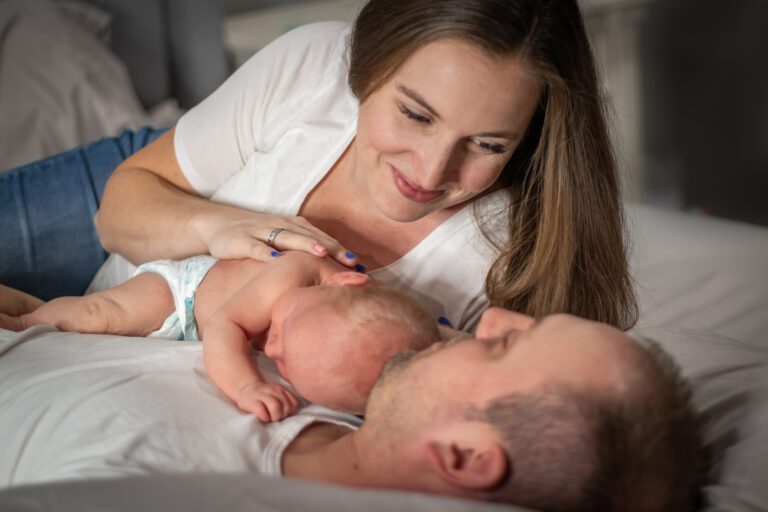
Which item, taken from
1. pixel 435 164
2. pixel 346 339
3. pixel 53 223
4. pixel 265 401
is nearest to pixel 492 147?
pixel 435 164

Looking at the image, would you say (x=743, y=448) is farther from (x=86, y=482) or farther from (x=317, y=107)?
(x=317, y=107)

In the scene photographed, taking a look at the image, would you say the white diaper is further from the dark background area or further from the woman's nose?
the dark background area

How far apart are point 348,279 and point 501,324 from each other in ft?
0.90

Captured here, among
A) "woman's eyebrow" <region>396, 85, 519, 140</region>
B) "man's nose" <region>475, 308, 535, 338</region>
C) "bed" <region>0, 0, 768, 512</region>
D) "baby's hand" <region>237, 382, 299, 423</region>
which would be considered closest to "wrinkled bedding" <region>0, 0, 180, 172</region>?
"bed" <region>0, 0, 768, 512</region>

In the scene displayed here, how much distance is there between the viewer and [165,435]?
3.06ft

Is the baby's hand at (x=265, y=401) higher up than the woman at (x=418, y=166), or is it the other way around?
the woman at (x=418, y=166)

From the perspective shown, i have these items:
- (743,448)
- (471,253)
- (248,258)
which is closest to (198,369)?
(248,258)

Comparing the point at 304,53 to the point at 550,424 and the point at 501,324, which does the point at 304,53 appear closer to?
the point at 501,324

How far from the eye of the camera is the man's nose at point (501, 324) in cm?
101

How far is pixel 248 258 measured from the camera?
1359 mm

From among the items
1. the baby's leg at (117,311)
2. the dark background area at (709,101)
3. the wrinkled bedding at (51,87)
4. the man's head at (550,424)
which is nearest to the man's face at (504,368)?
the man's head at (550,424)

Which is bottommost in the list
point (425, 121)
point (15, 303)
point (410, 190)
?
point (15, 303)

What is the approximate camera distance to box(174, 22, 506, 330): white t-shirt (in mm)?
1526

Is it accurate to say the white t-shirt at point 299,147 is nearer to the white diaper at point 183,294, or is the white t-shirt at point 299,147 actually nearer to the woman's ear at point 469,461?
the white diaper at point 183,294
